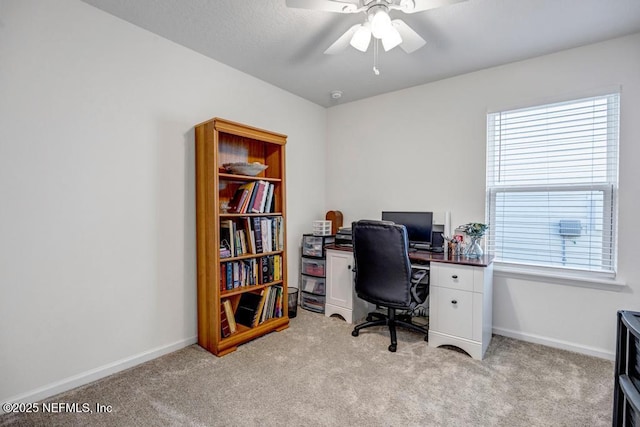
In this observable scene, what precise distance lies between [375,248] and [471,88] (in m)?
1.84

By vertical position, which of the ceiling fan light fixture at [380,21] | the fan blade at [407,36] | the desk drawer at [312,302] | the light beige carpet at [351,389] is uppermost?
the fan blade at [407,36]

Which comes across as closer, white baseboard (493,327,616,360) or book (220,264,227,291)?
white baseboard (493,327,616,360)

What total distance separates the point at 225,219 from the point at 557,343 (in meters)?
3.00

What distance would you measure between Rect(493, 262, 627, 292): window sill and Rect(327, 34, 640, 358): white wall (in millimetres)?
45

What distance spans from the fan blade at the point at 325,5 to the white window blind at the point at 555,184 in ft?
6.17

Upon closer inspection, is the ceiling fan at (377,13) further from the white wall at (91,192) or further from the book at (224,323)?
the book at (224,323)

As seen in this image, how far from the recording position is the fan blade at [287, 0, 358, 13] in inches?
62.1

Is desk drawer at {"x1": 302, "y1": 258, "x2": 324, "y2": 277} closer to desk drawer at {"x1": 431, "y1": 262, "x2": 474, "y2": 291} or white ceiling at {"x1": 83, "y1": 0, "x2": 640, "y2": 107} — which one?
desk drawer at {"x1": 431, "y1": 262, "x2": 474, "y2": 291}

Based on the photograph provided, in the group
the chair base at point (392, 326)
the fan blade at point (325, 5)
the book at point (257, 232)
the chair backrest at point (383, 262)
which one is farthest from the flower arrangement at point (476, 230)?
the fan blade at point (325, 5)

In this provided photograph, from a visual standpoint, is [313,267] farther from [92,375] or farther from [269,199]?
[92,375]

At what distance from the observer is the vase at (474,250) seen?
2.59 m

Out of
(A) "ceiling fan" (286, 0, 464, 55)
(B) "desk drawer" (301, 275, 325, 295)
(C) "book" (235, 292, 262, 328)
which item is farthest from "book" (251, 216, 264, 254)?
(A) "ceiling fan" (286, 0, 464, 55)

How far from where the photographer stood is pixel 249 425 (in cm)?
158

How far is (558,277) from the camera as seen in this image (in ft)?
8.03
